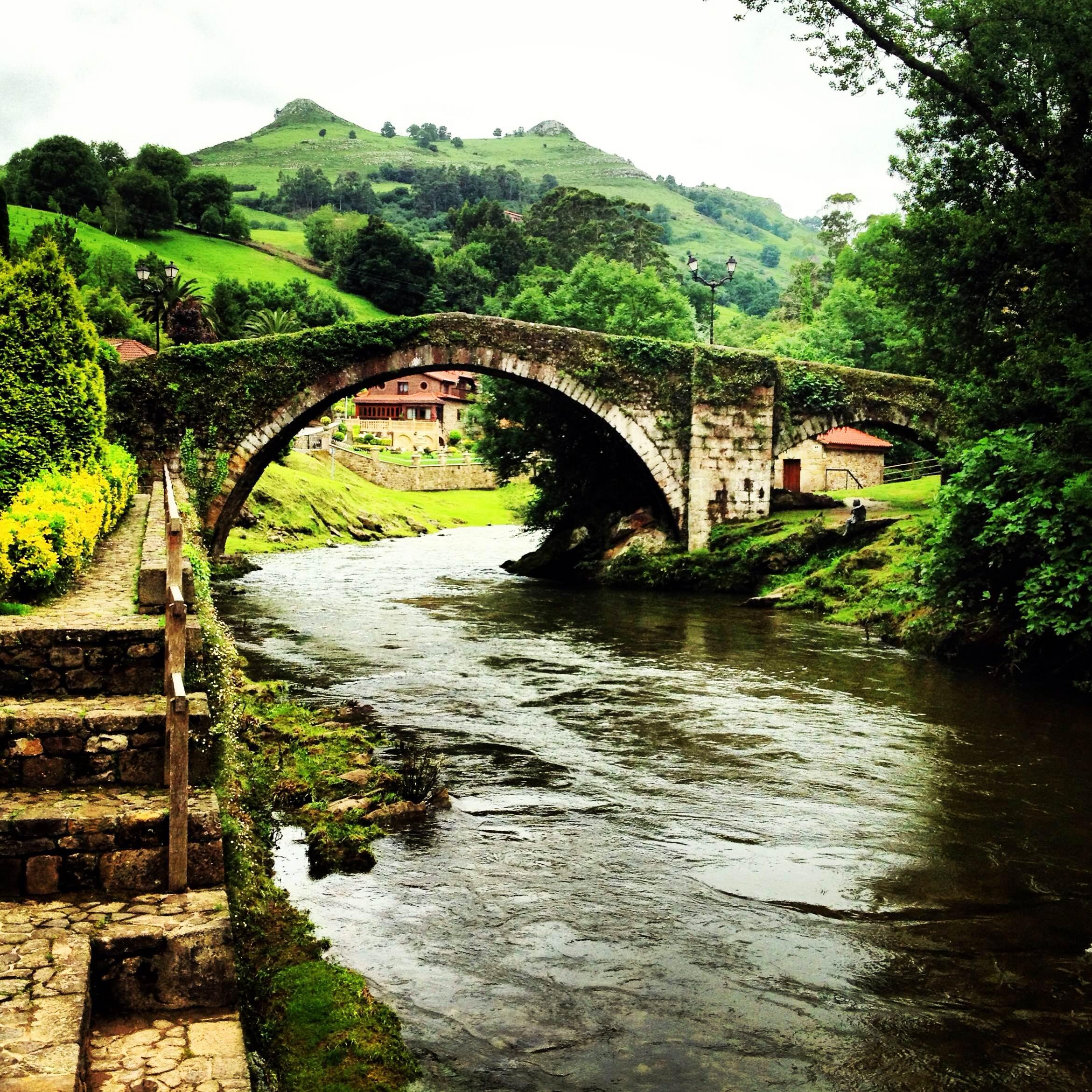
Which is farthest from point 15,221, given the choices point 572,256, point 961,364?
point 961,364

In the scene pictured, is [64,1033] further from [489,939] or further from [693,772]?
[693,772]

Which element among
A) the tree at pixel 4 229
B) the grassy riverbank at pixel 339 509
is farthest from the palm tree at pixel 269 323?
the tree at pixel 4 229

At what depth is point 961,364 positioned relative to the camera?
720 inches

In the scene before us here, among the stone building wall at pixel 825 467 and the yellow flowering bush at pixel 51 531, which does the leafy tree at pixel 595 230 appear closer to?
the stone building wall at pixel 825 467

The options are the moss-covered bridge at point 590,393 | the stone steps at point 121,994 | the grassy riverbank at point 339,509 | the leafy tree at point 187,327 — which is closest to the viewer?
the stone steps at point 121,994

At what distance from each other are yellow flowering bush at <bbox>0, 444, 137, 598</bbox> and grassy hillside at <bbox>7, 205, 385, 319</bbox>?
64.7m

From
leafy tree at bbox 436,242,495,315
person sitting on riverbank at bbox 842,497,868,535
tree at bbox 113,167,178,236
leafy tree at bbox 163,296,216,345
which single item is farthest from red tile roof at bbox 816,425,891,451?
tree at bbox 113,167,178,236

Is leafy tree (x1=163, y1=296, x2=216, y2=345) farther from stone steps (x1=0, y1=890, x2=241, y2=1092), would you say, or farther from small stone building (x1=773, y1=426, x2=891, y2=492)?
stone steps (x1=0, y1=890, x2=241, y2=1092)

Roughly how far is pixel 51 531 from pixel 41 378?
4.42 meters

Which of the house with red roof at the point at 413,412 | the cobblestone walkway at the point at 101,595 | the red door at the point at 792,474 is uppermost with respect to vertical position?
the house with red roof at the point at 413,412

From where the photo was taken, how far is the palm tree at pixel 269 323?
5875 centimetres

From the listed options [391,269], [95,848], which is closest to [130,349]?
[391,269]

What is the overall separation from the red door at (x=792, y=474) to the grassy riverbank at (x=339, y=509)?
35.3 feet

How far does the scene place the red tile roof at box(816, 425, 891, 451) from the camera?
137 feet
